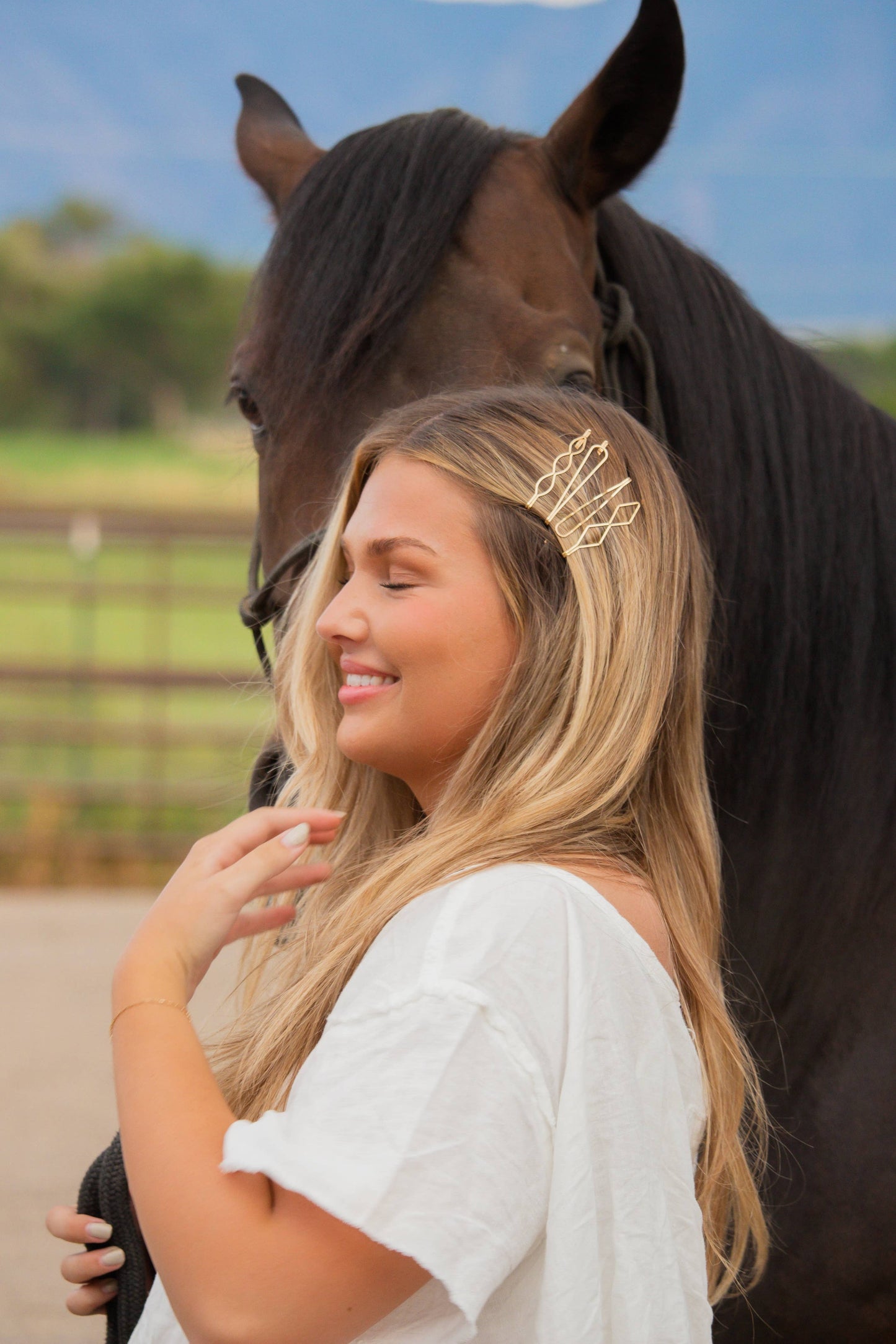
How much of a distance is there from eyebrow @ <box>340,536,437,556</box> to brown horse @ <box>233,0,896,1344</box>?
0.39 metres

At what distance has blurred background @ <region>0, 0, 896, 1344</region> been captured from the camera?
4.12m

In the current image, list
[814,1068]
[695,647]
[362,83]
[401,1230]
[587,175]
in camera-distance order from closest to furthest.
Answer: [401,1230] < [695,647] < [814,1068] < [587,175] < [362,83]

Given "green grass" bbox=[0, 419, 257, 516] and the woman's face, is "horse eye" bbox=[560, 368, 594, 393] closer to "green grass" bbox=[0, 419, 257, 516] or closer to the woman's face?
the woman's face

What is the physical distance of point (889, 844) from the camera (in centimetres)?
149

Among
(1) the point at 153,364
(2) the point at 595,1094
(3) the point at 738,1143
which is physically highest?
(1) the point at 153,364

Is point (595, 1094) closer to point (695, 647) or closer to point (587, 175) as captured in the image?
point (695, 647)

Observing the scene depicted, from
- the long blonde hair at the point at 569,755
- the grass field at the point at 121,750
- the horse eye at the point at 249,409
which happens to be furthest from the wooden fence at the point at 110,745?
the long blonde hair at the point at 569,755

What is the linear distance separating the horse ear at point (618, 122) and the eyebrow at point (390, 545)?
76 cm

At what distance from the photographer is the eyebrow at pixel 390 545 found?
0.98 m

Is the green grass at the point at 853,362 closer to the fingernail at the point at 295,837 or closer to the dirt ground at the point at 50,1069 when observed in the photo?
the fingernail at the point at 295,837

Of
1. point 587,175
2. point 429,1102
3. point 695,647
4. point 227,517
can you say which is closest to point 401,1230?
point 429,1102

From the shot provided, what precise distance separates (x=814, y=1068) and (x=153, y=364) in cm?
3180

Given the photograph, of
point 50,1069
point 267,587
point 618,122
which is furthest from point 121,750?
point 618,122

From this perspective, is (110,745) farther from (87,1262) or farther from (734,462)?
(87,1262)
